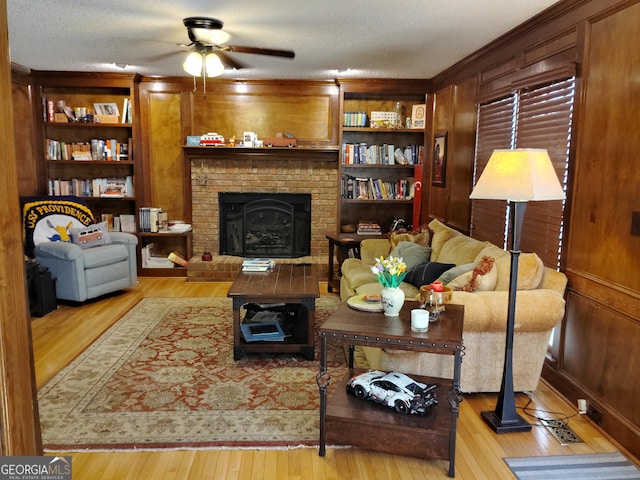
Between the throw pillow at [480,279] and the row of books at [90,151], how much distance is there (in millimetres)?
4561

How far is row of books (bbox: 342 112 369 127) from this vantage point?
6.00 metres

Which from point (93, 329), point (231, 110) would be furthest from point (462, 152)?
point (93, 329)

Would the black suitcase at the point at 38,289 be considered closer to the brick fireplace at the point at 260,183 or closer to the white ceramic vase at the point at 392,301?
the brick fireplace at the point at 260,183

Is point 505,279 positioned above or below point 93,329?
above

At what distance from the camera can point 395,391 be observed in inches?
97.3

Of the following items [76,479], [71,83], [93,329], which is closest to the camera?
[76,479]

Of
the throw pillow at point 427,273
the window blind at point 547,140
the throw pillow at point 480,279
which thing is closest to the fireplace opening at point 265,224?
the throw pillow at point 427,273

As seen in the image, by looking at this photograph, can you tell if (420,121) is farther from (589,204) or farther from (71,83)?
(71,83)

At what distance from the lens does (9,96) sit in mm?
1109

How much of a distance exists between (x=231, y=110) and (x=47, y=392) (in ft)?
13.1

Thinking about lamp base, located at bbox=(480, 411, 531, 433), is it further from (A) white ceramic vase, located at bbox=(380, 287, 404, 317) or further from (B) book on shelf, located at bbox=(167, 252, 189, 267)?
(B) book on shelf, located at bbox=(167, 252, 189, 267)

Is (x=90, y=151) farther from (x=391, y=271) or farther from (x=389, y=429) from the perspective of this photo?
(x=389, y=429)

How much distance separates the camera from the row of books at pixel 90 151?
6.00 meters

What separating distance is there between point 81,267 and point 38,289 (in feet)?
1.36
